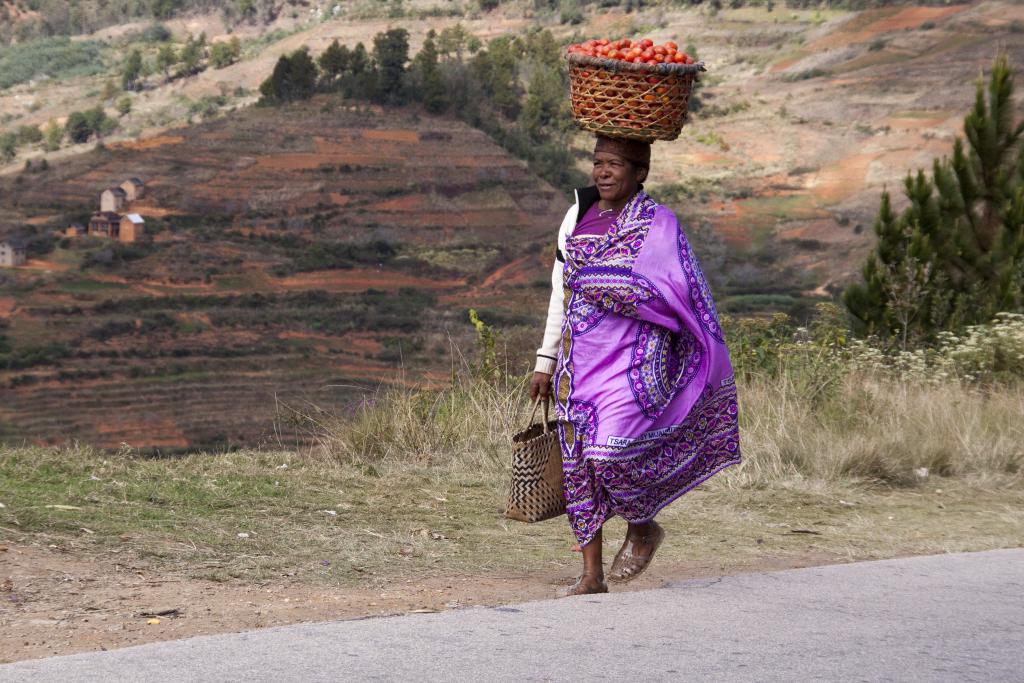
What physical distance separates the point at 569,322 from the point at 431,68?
64.1m

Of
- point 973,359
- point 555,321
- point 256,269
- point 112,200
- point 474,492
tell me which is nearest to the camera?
point 555,321

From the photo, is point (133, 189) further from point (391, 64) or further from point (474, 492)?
point (474, 492)

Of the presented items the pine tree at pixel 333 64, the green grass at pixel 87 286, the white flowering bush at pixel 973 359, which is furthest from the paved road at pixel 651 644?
the pine tree at pixel 333 64

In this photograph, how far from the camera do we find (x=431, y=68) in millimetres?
67625

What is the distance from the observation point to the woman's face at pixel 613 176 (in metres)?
5.03

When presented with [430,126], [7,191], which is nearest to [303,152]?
[430,126]

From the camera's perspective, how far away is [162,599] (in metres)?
4.78

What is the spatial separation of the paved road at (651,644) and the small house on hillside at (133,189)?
209ft

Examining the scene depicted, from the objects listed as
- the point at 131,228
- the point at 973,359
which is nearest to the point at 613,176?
the point at 973,359

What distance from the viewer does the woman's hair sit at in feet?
16.5

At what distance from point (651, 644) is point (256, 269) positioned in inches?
2339

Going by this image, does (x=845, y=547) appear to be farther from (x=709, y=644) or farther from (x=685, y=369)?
(x=709, y=644)

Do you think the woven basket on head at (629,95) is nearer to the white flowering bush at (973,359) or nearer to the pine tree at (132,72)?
the white flowering bush at (973,359)

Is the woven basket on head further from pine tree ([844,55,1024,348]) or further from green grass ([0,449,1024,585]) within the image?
pine tree ([844,55,1024,348])
